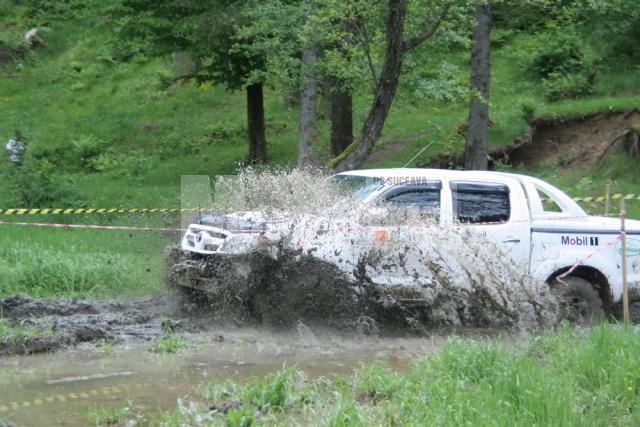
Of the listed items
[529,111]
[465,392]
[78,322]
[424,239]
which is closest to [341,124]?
[529,111]

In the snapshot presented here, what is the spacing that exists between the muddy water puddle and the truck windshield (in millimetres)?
1749

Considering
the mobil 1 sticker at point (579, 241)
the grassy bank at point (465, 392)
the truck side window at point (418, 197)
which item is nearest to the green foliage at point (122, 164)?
the truck side window at point (418, 197)

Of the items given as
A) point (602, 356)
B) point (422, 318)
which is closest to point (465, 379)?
point (602, 356)

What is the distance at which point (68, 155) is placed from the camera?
24.6m

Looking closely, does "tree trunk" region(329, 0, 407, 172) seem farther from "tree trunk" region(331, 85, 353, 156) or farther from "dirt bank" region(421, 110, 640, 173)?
"dirt bank" region(421, 110, 640, 173)

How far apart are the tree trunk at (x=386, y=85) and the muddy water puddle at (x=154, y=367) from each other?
5.42 metres

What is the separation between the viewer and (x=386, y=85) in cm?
1435

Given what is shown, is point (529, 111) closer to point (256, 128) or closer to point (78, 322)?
point (256, 128)

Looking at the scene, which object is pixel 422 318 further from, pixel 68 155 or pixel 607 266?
pixel 68 155

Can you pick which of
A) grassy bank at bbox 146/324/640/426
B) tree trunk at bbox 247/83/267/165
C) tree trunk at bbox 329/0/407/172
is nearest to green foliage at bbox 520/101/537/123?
tree trunk at bbox 247/83/267/165

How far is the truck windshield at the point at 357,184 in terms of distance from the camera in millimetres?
10336

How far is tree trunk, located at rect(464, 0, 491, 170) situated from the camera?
17344mm

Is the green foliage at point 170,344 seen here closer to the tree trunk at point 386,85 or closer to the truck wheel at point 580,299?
the truck wheel at point 580,299

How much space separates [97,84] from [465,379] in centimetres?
2666
